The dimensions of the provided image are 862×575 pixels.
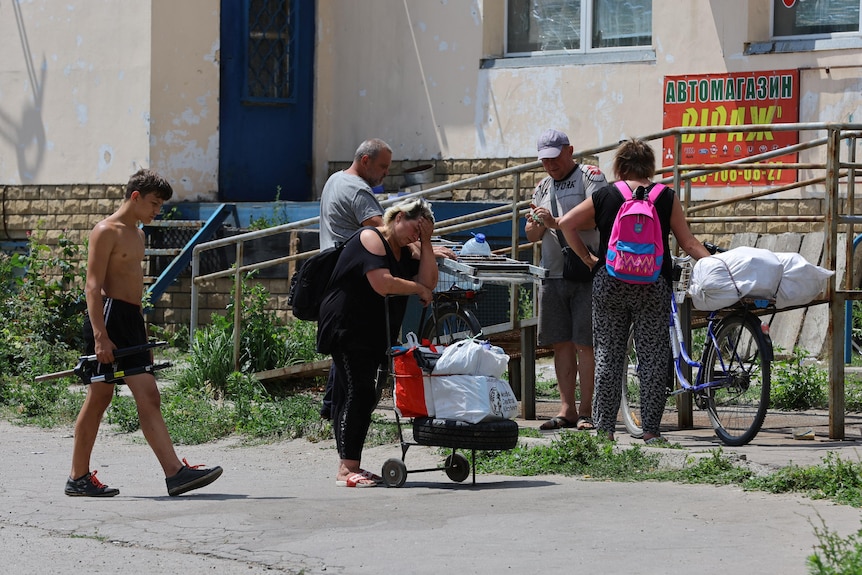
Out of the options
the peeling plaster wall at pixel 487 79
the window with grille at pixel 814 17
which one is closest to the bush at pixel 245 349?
the peeling plaster wall at pixel 487 79

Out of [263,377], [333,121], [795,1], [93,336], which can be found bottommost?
[263,377]

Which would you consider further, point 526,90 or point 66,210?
point 66,210

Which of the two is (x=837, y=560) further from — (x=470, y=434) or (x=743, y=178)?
(x=743, y=178)

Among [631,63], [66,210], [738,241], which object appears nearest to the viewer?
[738,241]

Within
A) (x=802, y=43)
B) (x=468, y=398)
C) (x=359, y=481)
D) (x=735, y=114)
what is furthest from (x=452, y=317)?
(x=802, y=43)

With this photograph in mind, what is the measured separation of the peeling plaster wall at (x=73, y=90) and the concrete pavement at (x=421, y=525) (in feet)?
26.8

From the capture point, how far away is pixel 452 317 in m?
9.80

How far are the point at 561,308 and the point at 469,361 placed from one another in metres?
2.01

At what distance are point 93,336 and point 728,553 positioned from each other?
12.2 ft

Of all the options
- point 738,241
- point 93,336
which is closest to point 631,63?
point 738,241

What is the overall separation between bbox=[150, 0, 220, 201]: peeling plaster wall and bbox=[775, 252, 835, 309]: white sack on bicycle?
903cm

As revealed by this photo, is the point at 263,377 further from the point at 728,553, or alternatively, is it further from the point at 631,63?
the point at 728,553

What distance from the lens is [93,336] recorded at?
7.62 metres

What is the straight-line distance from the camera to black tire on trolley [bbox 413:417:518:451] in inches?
291
